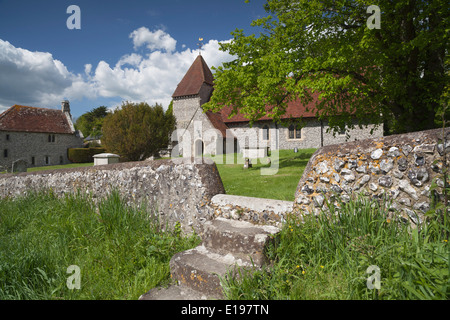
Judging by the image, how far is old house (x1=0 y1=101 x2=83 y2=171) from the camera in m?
30.4

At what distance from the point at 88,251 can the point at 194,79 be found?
3366cm

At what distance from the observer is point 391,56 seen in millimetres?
9273

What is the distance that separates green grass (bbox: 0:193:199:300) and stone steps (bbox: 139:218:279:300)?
282 mm

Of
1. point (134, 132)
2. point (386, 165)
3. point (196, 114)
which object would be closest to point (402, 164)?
point (386, 165)

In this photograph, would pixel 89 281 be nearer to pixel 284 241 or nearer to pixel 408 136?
pixel 284 241

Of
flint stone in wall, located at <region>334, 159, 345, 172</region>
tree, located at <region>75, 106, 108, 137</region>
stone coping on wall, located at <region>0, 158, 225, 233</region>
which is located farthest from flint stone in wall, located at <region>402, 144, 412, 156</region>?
tree, located at <region>75, 106, 108, 137</region>

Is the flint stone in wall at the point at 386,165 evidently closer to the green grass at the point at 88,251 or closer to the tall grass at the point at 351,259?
the tall grass at the point at 351,259

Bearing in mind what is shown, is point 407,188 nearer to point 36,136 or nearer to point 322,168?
point 322,168

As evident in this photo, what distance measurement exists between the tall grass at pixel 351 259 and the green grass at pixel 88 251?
137 cm

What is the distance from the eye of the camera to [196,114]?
93.0 ft

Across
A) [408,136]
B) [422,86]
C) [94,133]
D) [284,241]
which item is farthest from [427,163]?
[94,133]

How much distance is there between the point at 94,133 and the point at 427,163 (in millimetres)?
63852

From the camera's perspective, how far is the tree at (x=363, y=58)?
28.7 feet
